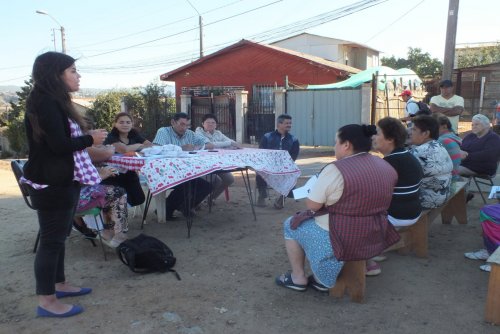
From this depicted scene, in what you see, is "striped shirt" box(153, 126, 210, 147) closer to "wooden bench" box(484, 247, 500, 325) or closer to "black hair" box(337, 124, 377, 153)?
"black hair" box(337, 124, 377, 153)

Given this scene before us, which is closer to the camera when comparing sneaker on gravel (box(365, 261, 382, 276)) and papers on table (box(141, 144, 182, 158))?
sneaker on gravel (box(365, 261, 382, 276))

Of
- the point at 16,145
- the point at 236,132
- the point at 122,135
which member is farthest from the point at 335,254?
the point at 16,145

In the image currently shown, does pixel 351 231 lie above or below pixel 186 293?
above

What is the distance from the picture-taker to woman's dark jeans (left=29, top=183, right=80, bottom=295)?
272 centimetres

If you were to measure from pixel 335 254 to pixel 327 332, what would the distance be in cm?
49

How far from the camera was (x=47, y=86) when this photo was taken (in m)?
2.68

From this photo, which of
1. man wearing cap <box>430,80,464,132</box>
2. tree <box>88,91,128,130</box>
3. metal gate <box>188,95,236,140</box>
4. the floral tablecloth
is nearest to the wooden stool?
the floral tablecloth

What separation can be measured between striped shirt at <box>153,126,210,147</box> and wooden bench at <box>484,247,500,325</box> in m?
3.69

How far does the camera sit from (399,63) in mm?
50125

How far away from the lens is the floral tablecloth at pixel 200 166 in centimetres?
416

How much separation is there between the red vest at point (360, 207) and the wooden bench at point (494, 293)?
0.69 meters

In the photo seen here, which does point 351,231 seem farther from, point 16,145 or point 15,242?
point 16,145

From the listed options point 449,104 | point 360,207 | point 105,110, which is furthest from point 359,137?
point 105,110

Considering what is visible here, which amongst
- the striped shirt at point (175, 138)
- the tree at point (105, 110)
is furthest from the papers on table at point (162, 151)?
the tree at point (105, 110)
